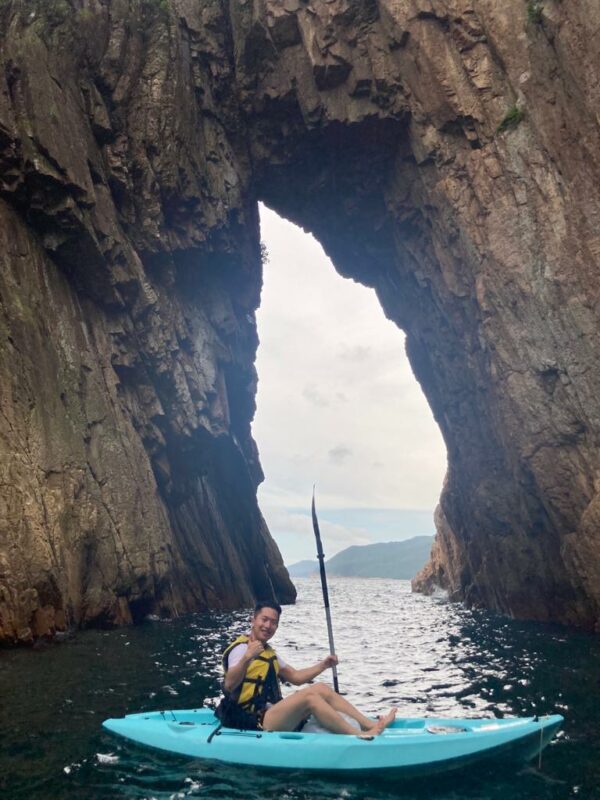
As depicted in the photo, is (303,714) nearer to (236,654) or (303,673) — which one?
(303,673)

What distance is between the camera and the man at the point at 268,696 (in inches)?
310

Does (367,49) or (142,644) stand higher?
(367,49)

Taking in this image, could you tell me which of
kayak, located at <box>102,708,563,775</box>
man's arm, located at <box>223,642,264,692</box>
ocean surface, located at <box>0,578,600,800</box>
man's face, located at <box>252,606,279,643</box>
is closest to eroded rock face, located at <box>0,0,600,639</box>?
ocean surface, located at <box>0,578,600,800</box>

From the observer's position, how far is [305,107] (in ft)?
93.5

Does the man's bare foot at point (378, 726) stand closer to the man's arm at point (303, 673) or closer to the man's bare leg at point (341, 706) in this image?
the man's bare leg at point (341, 706)

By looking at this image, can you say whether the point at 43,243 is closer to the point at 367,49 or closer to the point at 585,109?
the point at 367,49

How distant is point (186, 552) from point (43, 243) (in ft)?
56.4

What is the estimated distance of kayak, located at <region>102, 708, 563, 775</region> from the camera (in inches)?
282

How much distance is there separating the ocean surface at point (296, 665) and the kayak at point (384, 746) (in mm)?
178

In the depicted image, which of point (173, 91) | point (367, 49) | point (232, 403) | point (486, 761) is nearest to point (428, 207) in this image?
point (367, 49)

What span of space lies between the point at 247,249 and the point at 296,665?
26.2 metres

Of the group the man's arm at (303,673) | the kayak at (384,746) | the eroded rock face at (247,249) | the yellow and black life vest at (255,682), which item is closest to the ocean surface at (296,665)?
the kayak at (384,746)

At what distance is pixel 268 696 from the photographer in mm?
8477


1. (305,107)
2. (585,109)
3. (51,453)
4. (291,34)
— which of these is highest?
(291,34)
